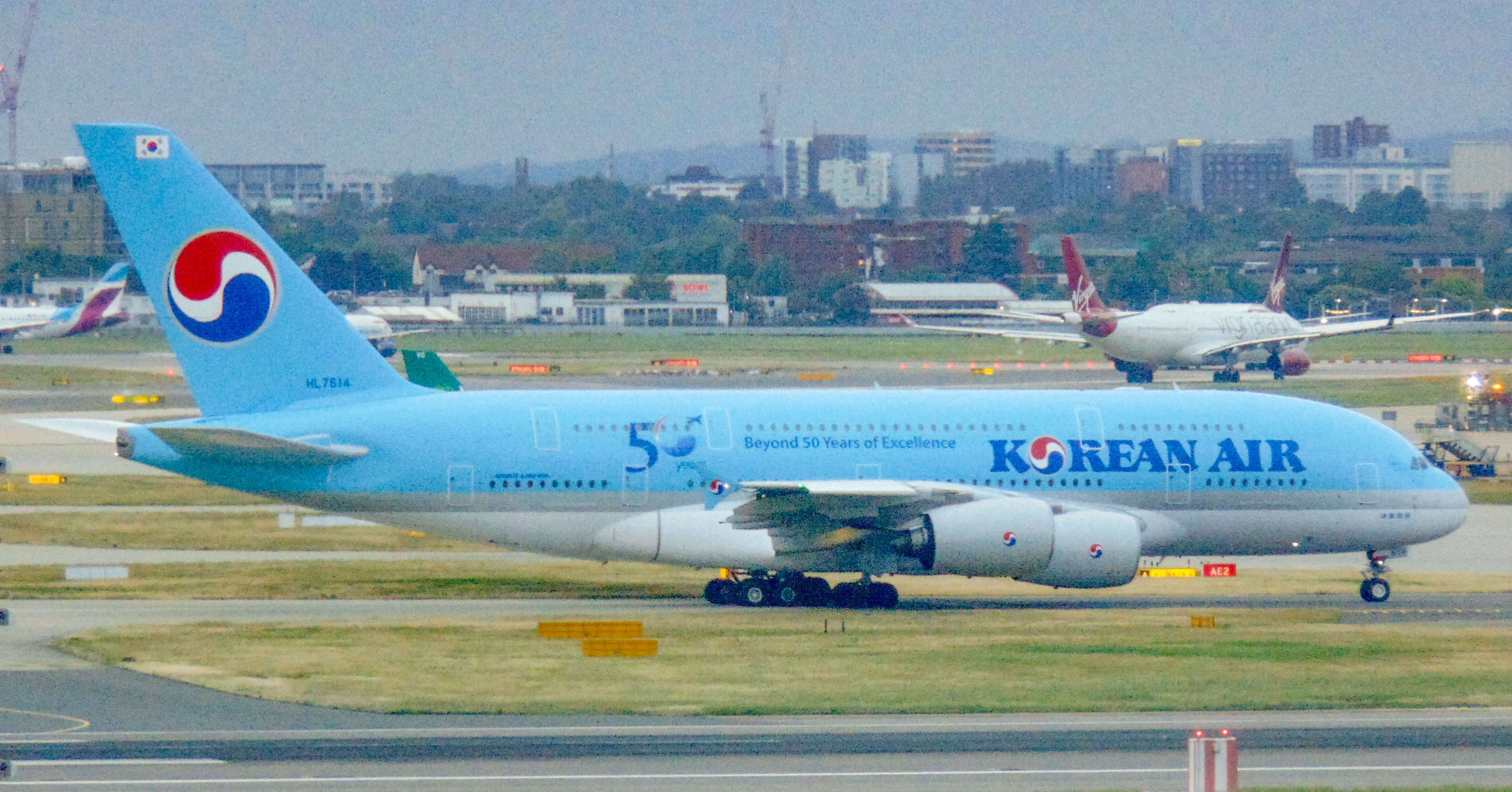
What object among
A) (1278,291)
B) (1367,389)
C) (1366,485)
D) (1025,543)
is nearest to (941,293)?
(1278,291)

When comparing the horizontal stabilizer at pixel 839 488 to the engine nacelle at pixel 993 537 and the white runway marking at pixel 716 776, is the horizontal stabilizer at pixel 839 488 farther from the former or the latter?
the white runway marking at pixel 716 776

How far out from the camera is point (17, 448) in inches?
2571

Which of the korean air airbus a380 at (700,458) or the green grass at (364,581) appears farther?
the green grass at (364,581)

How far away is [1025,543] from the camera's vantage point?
33438 millimetres

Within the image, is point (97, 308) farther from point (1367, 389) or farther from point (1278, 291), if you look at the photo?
point (1367, 389)

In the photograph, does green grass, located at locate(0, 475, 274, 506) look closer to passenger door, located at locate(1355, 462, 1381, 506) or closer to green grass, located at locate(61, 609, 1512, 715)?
green grass, located at locate(61, 609, 1512, 715)

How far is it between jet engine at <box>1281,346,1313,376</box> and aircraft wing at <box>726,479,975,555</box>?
65.7 meters

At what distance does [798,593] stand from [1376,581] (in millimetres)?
10721

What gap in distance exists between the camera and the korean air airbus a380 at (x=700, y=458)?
3356cm

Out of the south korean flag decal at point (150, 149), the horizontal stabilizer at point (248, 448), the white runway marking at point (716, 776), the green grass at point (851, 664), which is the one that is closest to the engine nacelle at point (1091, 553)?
the green grass at point (851, 664)

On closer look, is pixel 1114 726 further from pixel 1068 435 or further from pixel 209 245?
pixel 209 245

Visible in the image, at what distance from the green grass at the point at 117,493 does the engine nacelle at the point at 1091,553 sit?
919 inches

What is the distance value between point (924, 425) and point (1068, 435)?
8.68 ft

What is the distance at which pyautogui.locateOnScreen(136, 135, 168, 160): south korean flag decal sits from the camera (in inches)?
1319
